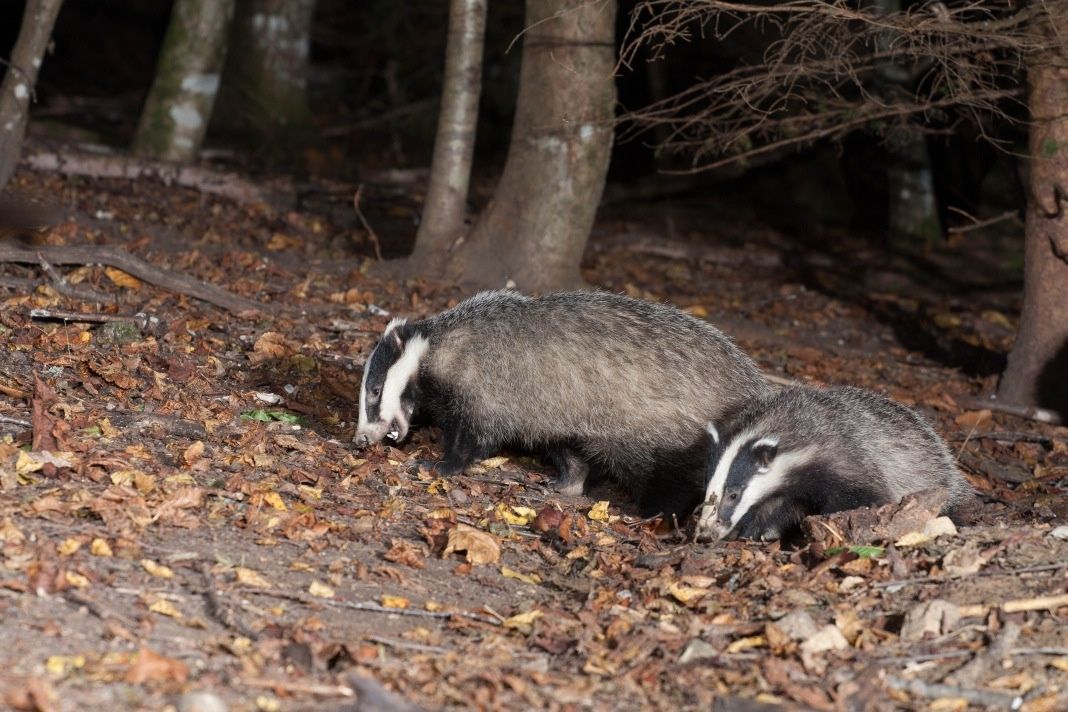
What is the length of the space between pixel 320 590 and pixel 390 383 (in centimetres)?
216

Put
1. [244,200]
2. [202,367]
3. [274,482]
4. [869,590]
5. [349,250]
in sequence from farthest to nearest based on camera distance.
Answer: [244,200] < [349,250] < [202,367] < [274,482] < [869,590]

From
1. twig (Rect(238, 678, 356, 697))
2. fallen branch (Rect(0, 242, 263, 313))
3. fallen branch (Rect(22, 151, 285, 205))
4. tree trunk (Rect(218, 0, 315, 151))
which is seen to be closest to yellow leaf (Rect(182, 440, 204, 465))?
twig (Rect(238, 678, 356, 697))

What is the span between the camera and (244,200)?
1179cm

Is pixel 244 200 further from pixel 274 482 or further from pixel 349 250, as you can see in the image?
pixel 274 482

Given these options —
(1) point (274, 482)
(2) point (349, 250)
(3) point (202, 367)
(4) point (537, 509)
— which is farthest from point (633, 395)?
(2) point (349, 250)

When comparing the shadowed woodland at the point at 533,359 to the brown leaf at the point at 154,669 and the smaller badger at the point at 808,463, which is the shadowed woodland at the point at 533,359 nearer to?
the brown leaf at the point at 154,669

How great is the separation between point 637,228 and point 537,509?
759cm

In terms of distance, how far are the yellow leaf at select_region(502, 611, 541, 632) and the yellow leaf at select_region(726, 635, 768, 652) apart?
0.75 meters

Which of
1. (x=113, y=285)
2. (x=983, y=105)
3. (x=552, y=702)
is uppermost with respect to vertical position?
(x=983, y=105)

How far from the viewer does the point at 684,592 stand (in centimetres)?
533

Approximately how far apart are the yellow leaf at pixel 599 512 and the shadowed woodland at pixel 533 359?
97 millimetres

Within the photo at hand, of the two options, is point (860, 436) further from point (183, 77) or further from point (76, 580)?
point (183, 77)

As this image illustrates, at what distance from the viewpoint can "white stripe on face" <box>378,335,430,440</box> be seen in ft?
22.8

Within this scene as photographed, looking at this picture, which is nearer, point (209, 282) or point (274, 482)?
point (274, 482)
